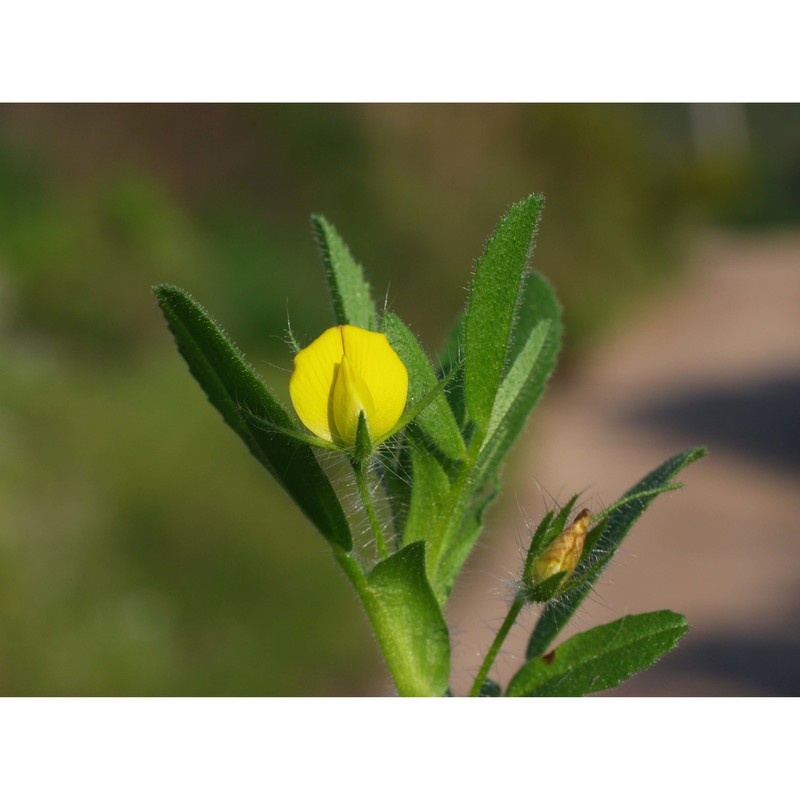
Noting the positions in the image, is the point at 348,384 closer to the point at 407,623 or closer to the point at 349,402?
the point at 349,402

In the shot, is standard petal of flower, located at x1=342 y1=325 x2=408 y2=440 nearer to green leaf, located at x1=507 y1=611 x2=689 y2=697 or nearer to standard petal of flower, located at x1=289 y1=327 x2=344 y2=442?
standard petal of flower, located at x1=289 y1=327 x2=344 y2=442

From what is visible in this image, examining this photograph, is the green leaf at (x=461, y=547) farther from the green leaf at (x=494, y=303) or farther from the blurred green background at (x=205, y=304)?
the blurred green background at (x=205, y=304)

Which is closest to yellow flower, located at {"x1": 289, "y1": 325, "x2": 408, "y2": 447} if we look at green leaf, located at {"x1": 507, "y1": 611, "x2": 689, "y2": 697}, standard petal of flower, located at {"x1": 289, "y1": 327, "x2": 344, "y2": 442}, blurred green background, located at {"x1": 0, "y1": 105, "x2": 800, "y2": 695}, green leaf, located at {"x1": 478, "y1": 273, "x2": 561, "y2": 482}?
standard petal of flower, located at {"x1": 289, "y1": 327, "x2": 344, "y2": 442}

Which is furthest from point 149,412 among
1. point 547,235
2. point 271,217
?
point 547,235

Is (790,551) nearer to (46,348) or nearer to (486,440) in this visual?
(46,348)

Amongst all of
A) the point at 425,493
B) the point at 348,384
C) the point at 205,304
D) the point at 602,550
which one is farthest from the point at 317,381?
the point at 205,304

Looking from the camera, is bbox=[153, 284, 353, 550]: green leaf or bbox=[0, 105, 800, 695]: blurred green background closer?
bbox=[153, 284, 353, 550]: green leaf

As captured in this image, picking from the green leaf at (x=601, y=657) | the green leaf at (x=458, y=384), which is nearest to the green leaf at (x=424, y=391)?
the green leaf at (x=458, y=384)
